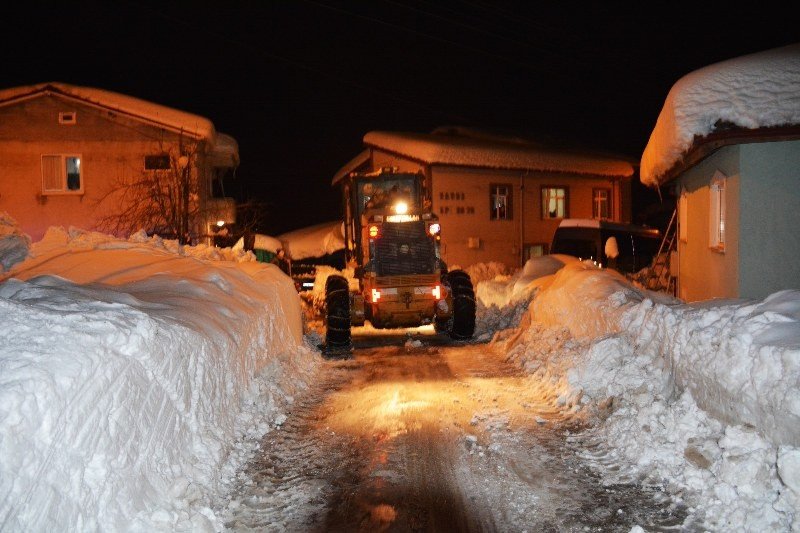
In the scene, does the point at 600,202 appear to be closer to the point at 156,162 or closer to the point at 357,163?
the point at 357,163

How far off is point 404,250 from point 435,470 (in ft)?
31.5

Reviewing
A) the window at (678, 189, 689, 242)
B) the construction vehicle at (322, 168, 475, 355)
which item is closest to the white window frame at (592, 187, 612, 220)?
the window at (678, 189, 689, 242)

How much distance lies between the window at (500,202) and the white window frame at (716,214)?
16391 millimetres

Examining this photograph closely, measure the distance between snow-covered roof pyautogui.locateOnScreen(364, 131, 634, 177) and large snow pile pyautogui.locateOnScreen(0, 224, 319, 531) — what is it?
19.8m

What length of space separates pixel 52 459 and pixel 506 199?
2826cm

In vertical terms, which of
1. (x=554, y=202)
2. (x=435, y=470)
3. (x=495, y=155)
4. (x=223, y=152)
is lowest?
(x=435, y=470)

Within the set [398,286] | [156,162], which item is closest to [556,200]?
[156,162]

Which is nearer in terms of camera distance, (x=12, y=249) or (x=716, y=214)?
(x=12, y=249)

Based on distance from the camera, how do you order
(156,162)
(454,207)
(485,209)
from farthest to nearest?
(485,209) < (454,207) < (156,162)

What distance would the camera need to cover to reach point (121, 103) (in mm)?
27016

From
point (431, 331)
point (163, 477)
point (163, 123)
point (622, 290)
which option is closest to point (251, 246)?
point (163, 123)

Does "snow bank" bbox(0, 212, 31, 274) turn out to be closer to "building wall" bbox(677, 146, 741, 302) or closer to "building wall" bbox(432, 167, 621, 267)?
"building wall" bbox(677, 146, 741, 302)

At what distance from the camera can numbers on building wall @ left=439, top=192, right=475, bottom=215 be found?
30.4 meters

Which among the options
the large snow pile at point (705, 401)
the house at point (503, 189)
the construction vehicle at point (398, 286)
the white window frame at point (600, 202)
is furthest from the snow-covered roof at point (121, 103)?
the large snow pile at point (705, 401)
